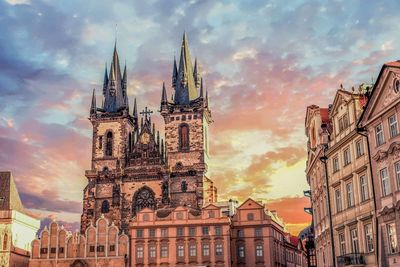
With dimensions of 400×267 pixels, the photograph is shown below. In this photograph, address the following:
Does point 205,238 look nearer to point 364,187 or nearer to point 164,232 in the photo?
point 164,232

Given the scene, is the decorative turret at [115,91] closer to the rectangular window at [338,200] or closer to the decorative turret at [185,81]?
the decorative turret at [185,81]

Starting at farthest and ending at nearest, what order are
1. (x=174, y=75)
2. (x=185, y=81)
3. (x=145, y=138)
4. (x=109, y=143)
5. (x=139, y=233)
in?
1. (x=174, y=75)
2. (x=185, y=81)
3. (x=109, y=143)
4. (x=145, y=138)
5. (x=139, y=233)

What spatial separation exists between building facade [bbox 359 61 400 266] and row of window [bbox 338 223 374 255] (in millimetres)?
1376

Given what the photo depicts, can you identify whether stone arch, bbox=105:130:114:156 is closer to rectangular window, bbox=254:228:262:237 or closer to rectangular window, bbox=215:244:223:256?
rectangular window, bbox=215:244:223:256

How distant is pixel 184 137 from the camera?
86688 millimetres

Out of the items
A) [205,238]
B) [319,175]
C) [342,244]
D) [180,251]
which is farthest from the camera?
[205,238]

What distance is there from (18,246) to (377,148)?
55.3m

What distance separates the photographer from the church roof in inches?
2723

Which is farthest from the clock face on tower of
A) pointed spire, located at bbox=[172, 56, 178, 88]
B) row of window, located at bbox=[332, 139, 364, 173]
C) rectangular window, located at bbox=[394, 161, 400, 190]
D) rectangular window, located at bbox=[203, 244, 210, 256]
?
rectangular window, located at bbox=[394, 161, 400, 190]

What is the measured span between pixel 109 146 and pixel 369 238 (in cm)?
6544

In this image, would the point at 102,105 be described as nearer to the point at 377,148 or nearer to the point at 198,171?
the point at 198,171

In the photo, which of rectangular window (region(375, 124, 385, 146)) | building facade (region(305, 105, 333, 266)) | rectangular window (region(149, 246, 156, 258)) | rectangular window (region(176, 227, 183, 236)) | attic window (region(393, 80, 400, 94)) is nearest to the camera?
attic window (region(393, 80, 400, 94))

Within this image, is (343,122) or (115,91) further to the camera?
(115,91)

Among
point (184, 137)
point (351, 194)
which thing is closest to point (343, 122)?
point (351, 194)
